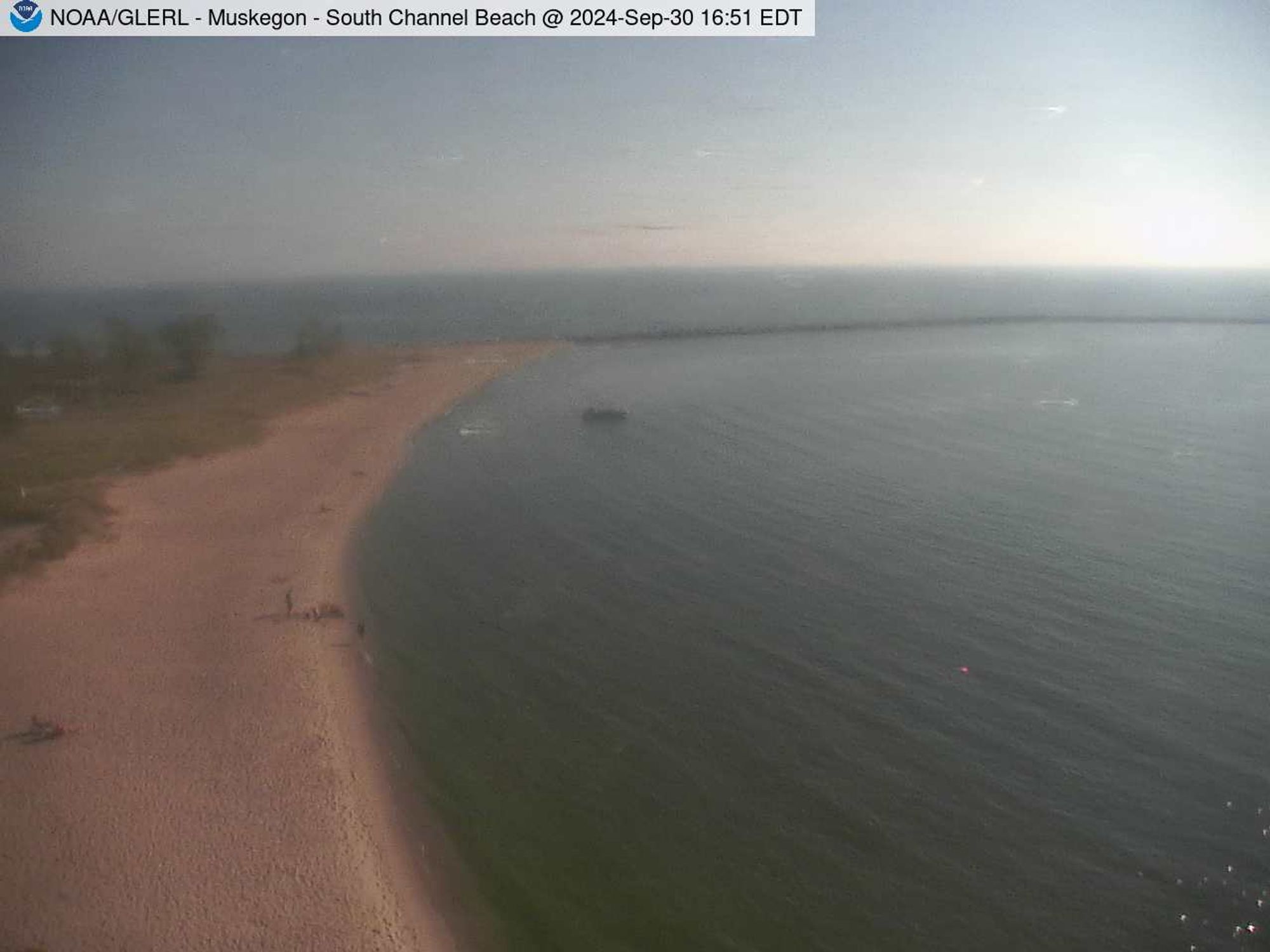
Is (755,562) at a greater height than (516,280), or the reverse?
(516,280)

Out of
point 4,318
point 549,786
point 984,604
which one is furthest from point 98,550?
point 984,604

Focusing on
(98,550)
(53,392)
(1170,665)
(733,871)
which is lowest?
(733,871)

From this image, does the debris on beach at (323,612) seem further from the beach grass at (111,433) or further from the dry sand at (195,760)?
the beach grass at (111,433)

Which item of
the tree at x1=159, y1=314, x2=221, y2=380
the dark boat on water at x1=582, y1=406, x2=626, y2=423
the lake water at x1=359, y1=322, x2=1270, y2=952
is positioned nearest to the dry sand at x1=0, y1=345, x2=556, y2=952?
the lake water at x1=359, y1=322, x2=1270, y2=952

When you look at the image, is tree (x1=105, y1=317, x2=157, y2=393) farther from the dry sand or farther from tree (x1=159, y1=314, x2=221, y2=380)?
the dry sand

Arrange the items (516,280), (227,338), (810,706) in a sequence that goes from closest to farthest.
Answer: (810,706) → (227,338) → (516,280)

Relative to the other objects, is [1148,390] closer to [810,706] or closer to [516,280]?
[810,706]
